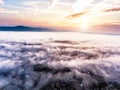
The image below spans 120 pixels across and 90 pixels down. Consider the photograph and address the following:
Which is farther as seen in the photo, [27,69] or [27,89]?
[27,69]

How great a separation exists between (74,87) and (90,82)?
18.4ft

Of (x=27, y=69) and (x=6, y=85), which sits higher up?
(x=6, y=85)

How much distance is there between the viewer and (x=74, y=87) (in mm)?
33750

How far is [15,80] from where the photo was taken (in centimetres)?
3672

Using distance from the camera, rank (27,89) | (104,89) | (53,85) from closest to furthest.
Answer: (27,89)
(104,89)
(53,85)

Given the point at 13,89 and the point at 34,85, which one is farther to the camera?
the point at 34,85

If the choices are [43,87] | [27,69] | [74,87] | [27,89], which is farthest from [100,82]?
[27,69]

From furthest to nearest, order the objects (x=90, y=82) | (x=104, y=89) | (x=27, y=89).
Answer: (x=90, y=82) < (x=104, y=89) < (x=27, y=89)

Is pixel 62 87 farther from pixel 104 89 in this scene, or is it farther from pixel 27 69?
pixel 27 69

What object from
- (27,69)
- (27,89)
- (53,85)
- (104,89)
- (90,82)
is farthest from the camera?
(27,69)

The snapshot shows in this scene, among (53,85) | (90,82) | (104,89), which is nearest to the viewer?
(104,89)

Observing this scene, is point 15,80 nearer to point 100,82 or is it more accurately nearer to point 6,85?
point 6,85

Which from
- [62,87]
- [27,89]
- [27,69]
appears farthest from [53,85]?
[27,69]

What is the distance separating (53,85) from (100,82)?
1117cm
